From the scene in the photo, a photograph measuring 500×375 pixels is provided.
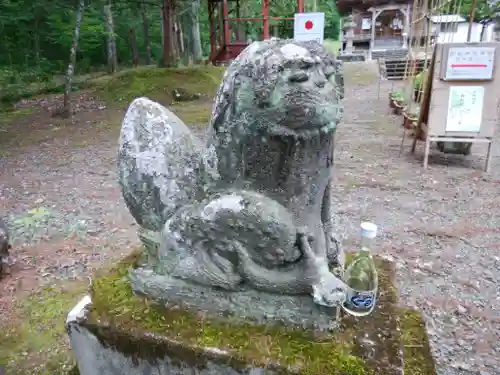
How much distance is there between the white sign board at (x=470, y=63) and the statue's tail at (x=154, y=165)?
3844mm

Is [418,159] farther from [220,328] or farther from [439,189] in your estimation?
[220,328]

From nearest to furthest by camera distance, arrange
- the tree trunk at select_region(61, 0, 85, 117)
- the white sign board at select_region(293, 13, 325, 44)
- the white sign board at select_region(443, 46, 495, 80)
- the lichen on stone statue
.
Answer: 1. the lichen on stone statue
2. the white sign board at select_region(443, 46, 495, 80)
3. the white sign board at select_region(293, 13, 325, 44)
4. the tree trunk at select_region(61, 0, 85, 117)

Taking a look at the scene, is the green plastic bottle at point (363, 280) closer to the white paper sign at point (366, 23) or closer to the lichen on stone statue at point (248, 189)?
the lichen on stone statue at point (248, 189)

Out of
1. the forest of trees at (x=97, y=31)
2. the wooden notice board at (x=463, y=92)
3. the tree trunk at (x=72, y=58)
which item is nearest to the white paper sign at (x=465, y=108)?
the wooden notice board at (x=463, y=92)

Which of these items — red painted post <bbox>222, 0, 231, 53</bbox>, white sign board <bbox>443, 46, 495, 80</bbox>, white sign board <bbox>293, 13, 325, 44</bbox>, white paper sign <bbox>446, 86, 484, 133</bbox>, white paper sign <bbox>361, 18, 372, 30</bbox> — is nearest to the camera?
white sign board <bbox>443, 46, 495, 80</bbox>

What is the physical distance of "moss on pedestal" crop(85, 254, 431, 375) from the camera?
1.19 metres

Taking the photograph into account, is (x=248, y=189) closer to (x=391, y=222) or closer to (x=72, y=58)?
(x=391, y=222)

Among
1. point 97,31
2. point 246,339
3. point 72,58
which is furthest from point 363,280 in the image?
point 97,31

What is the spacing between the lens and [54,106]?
8.58 meters

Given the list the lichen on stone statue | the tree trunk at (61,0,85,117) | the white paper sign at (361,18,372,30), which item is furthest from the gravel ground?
the white paper sign at (361,18,372,30)

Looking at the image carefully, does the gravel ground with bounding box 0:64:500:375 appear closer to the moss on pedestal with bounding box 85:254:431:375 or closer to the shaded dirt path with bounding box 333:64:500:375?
the shaded dirt path with bounding box 333:64:500:375

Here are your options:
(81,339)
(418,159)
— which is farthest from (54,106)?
(81,339)

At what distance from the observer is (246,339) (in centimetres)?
127

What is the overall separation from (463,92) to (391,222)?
6.32 ft
